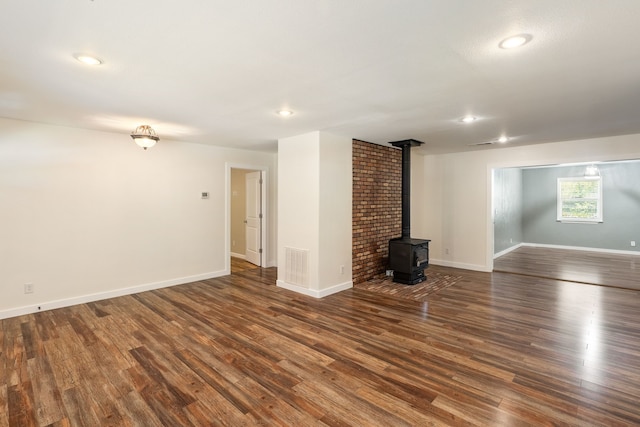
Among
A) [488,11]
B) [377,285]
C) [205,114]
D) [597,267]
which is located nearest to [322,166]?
[205,114]

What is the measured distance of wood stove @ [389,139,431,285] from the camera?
17.4 ft

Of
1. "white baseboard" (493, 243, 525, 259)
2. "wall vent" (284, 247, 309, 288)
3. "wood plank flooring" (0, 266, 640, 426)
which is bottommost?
"wood plank flooring" (0, 266, 640, 426)

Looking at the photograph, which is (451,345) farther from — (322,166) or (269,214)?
Answer: (269,214)

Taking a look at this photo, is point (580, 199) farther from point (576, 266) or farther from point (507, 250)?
point (576, 266)

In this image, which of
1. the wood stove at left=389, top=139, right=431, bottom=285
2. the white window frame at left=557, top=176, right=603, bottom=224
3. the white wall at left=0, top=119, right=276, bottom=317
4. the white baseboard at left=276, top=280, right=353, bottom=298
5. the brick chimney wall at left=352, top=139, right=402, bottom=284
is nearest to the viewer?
the white wall at left=0, top=119, right=276, bottom=317

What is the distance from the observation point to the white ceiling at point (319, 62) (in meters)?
1.70

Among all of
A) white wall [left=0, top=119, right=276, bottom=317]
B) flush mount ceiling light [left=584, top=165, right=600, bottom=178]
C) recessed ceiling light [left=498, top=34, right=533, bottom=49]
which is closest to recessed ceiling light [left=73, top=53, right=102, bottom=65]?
white wall [left=0, top=119, right=276, bottom=317]

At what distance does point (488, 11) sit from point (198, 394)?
10.1ft

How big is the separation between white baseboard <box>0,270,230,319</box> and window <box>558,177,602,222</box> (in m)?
9.56

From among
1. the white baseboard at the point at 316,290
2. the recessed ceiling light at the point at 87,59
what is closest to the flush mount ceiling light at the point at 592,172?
the white baseboard at the point at 316,290

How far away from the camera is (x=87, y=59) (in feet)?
7.35

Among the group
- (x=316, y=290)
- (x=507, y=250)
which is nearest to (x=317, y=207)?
(x=316, y=290)

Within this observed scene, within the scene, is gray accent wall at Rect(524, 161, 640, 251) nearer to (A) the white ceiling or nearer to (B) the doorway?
(A) the white ceiling

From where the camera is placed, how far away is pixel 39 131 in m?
4.07
